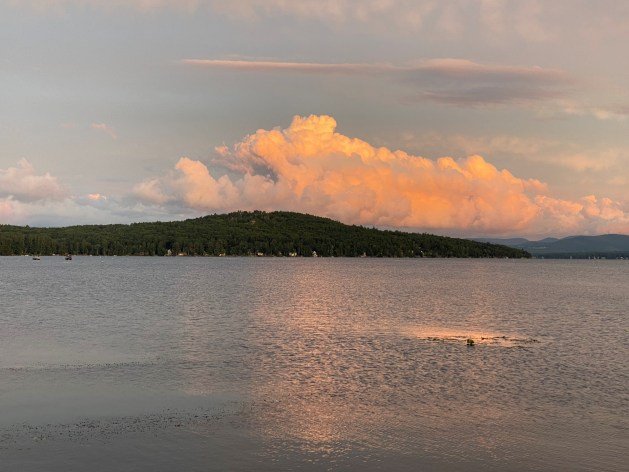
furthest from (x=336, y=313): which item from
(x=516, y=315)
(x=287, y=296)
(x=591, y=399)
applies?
(x=591, y=399)

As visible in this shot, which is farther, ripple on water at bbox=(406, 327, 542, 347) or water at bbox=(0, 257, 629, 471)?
ripple on water at bbox=(406, 327, 542, 347)

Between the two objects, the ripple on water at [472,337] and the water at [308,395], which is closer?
the water at [308,395]

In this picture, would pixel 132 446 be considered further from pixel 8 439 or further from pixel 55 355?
pixel 55 355

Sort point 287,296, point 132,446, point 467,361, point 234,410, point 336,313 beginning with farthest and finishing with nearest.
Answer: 1. point 287,296
2. point 336,313
3. point 467,361
4. point 234,410
5. point 132,446

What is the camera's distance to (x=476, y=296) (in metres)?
134

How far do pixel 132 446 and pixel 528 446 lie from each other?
1760 centimetres

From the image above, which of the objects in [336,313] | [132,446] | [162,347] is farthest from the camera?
[336,313]

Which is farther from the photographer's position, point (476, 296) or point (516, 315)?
point (476, 296)

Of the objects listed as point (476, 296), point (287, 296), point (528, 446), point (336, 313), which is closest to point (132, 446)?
point (528, 446)

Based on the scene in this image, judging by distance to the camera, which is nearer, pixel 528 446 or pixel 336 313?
pixel 528 446

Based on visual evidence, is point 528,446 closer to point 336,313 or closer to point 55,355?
point 55,355

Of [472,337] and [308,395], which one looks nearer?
[308,395]

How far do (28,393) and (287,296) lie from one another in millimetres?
90588

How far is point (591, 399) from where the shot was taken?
37.8 meters
